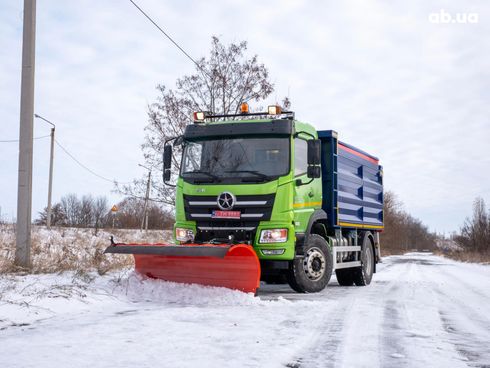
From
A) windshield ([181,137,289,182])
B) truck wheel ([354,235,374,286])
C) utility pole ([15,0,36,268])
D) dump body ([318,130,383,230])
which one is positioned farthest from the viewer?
truck wheel ([354,235,374,286])

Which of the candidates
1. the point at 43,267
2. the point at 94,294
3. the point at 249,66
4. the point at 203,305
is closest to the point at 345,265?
the point at 203,305

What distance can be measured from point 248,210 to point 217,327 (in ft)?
9.20

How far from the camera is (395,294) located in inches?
353

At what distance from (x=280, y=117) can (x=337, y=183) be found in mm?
2013

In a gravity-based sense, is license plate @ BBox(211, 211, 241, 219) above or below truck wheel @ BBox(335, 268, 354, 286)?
above

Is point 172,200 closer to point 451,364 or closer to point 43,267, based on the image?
point 43,267

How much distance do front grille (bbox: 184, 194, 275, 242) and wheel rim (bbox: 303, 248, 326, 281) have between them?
1256 millimetres

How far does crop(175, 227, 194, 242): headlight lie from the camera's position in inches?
317

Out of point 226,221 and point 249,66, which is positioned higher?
point 249,66

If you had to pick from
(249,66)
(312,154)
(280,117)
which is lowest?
(312,154)

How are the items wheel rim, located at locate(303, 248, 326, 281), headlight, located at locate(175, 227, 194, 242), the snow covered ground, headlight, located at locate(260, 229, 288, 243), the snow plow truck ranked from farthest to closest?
wheel rim, located at locate(303, 248, 326, 281), headlight, located at locate(175, 227, 194, 242), headlight, located at locate(260, 229, 288, 243), the snow plow truck, the snow covered ground

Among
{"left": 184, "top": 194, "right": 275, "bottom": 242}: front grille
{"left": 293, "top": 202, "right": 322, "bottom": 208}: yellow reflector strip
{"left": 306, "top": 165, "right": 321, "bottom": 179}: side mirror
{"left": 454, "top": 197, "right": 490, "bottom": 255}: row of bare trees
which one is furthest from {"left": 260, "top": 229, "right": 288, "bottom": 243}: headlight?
{"left": 454, "top": 197, "right": 490, "bottom": 255}: row of bare trees

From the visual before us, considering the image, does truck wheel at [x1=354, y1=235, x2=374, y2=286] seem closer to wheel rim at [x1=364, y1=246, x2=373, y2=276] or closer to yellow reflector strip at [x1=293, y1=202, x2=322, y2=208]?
wheel rim at [x1=364, y1=246, x2=373, y2=276]

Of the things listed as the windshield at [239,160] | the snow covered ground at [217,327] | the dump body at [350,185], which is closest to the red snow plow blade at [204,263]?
the snow covered ground at [217,327]
